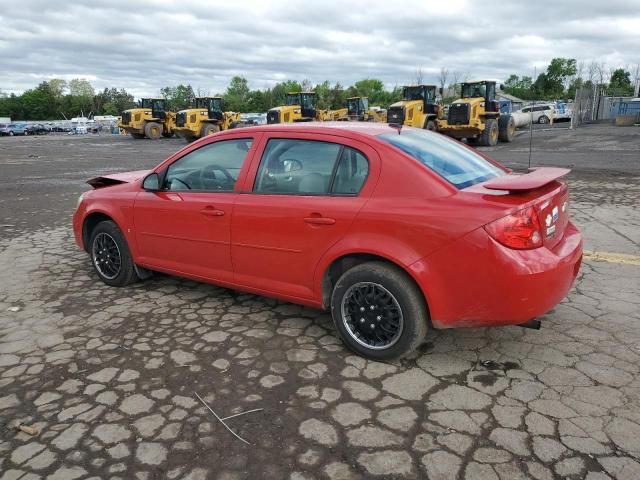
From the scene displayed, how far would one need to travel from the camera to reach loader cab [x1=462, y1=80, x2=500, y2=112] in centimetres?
2219

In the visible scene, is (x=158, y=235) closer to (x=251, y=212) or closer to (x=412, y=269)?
(x=251, y=212)

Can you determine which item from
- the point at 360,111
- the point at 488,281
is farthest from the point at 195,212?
the point at 360,111

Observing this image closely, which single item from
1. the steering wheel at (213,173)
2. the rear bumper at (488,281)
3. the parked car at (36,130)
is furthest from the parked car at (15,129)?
the rear bumper at (488,281)

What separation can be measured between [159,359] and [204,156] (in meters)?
1.68

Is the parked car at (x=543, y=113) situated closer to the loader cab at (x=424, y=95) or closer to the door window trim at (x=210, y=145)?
the loader cab at (x=424, y=95)

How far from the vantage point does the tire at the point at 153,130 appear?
35.5 meters

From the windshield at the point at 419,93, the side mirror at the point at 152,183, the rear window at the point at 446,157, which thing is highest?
the windshield at the point at 419,93

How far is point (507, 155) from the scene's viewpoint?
706 inches

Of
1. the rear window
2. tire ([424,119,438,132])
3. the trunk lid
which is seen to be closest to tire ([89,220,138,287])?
the rear window

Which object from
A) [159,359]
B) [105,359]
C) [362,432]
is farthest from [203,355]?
[362,432]

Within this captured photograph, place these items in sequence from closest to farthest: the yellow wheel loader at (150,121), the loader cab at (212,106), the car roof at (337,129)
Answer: the car roof at (337,129)
the loader cab at (212,106)
the yellow wheel loader at (150,121)

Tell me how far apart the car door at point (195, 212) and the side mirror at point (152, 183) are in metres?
0.04

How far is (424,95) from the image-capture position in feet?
75.2

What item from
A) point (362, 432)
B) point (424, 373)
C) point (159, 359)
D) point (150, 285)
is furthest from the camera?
point (150, 285)
